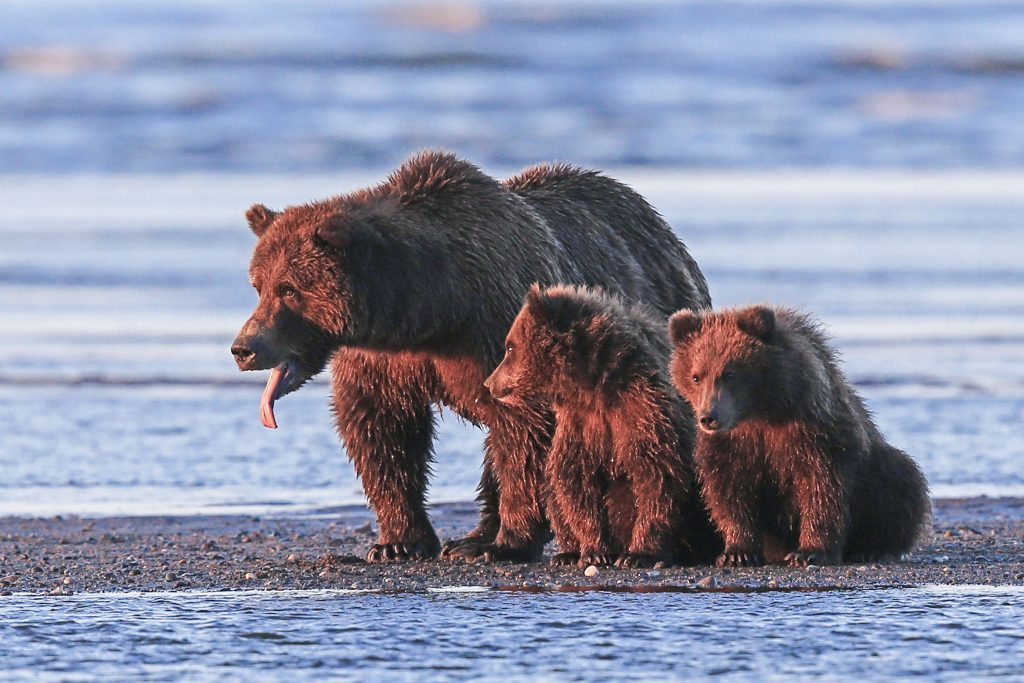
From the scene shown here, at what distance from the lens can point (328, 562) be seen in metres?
7.29

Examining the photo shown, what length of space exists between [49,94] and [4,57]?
10482 millimetres

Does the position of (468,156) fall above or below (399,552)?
above

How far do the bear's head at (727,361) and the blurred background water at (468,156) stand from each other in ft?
8.40

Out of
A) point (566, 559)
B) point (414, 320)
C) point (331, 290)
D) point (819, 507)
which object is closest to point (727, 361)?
point (819, 507)

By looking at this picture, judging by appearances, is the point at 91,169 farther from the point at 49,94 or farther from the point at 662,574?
the point at 662,574

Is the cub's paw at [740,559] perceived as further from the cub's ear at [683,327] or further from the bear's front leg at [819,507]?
the cub's ear at [683,327]

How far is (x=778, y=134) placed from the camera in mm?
31188

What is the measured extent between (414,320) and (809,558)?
161cm

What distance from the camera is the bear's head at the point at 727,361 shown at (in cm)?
676

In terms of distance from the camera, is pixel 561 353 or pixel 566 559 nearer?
pixel 561 353

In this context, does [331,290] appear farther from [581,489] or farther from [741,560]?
[741,560]

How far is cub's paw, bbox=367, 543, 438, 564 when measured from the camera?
762cm

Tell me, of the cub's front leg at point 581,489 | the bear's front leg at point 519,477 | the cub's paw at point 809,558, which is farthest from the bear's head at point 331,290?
the cub's paw at point 809,558

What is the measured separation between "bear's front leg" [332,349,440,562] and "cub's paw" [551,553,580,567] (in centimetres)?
73
